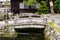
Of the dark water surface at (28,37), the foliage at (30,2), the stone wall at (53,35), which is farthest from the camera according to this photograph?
the foliage at (30,2)

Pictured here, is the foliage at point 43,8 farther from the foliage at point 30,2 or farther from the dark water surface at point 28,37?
the dark water surface at point 28,37

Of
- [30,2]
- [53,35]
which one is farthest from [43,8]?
[53,35]

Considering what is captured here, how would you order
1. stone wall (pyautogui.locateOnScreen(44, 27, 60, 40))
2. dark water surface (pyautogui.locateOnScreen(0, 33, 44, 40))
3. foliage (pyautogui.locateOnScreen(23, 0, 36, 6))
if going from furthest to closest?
foliage (pyautogui.locateOnScreen(23, 0, 36, 6)) → dark water surface (pyautogui.locateOnScreen(0, 33, 44, 40)) → stone wall (pyautogui.locateOnScreen(44, 27, 60, 40))

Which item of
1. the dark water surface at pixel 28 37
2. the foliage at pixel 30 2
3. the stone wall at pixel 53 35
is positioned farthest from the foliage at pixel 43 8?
the stone wall at pixel 53 35

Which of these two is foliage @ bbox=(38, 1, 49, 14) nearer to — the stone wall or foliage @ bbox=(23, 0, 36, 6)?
foliage @ bbox=(23, 0, 36, 6)

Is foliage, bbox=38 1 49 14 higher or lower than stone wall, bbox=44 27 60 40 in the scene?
higher

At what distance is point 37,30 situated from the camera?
2423 centimetres

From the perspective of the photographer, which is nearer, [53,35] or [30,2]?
[53,35]

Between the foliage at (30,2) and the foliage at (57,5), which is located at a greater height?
the foliage at (30,2)

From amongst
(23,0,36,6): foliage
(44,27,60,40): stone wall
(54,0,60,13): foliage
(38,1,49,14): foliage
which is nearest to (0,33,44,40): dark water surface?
(44,27,60,40): stone wall

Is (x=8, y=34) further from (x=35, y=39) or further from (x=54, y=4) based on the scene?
(x=54, y=4)

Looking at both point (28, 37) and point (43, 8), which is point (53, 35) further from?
point (43, 8)

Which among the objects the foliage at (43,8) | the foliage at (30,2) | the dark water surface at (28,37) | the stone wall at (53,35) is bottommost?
the dark water surface at (28,37)

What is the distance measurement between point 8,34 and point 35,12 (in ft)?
36.2
